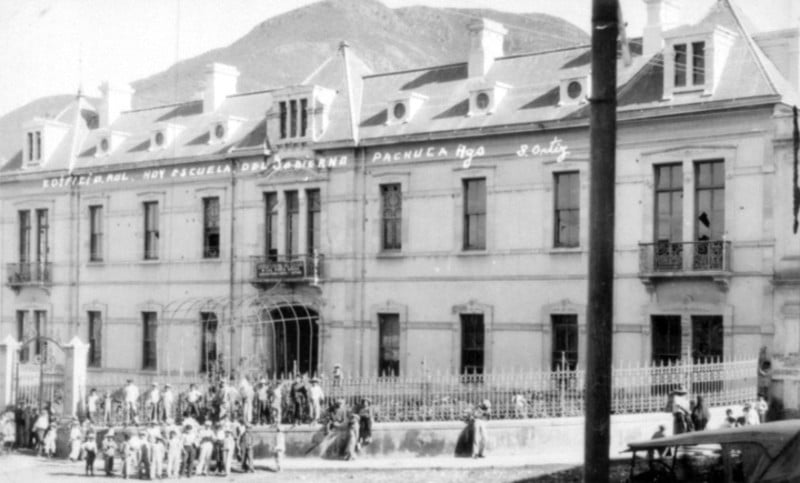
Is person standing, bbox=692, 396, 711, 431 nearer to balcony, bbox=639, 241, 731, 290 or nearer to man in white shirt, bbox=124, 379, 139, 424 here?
balcony, bbox=639, 241, 731, 290

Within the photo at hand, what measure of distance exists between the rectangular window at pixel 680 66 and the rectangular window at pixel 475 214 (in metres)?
5.56

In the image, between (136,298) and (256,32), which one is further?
(136,298)

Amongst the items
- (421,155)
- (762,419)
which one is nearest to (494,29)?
(421,155)

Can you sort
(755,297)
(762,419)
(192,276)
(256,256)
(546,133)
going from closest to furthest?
(762,419)
(755,297)
(546,133)
(256,256)
(192,276)

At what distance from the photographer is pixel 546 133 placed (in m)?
25.6

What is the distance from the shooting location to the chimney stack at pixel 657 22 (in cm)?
2495

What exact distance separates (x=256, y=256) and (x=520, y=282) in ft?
26.7

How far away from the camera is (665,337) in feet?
77.3

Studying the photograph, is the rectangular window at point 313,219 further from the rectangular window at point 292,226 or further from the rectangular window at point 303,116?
the rectangular window at point 303,116

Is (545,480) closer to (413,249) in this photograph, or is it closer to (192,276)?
(413,249)

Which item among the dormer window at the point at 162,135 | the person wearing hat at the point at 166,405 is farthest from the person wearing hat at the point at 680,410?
the dormer window at the point at 162,135

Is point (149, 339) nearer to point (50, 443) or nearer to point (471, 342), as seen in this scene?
point (471, 342)

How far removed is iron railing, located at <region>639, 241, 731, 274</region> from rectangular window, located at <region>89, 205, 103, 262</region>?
17.9 m

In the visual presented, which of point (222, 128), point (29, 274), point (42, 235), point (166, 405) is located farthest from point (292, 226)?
point (29, 274)
